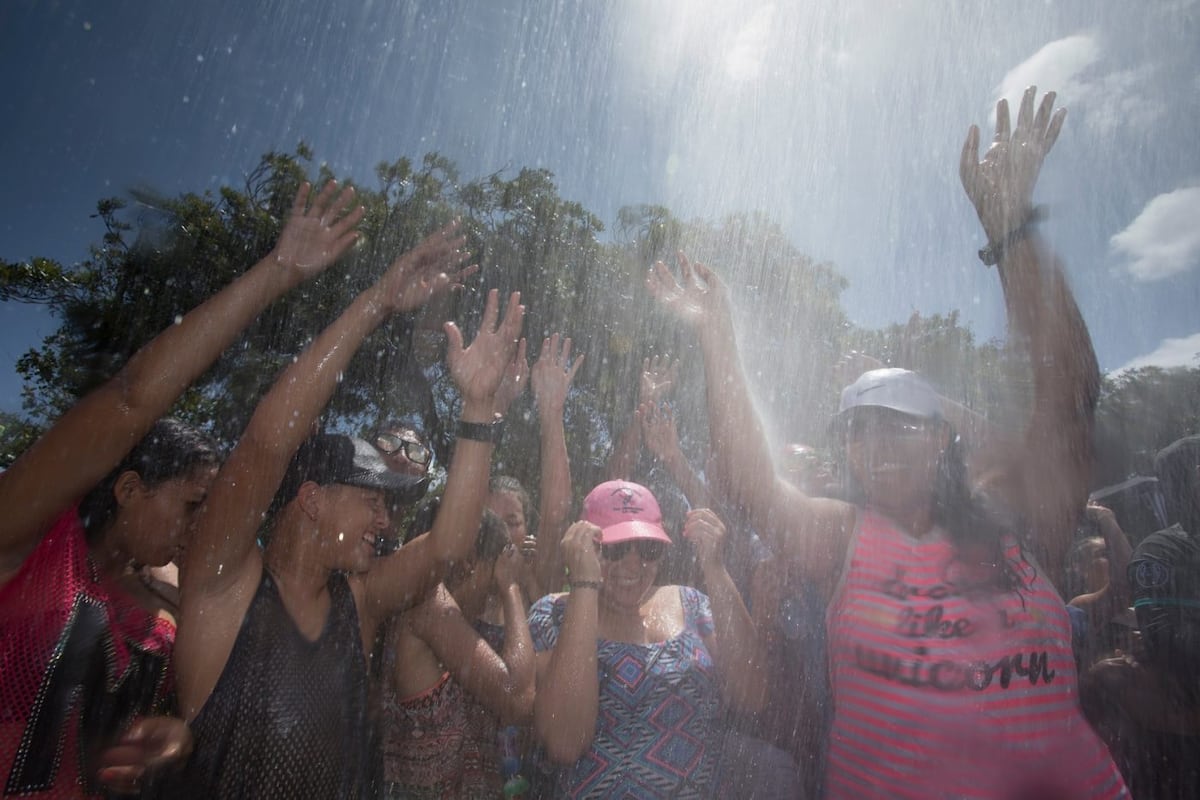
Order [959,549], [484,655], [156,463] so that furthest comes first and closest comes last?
1. [484,655]
2. [156,463]
3. [959,549]

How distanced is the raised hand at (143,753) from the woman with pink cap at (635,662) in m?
1.18

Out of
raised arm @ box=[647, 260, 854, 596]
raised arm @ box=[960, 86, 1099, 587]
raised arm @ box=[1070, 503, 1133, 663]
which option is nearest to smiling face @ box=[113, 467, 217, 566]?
raised arm @ box=[647, 260, 854, 596]

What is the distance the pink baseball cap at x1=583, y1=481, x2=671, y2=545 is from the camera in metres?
2.93

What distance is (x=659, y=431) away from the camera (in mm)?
3578

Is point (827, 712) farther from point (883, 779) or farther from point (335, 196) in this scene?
point (335, 196)

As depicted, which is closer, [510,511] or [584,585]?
[584,585]

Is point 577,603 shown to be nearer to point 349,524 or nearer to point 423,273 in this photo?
point 349,524

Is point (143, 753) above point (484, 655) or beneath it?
beneath

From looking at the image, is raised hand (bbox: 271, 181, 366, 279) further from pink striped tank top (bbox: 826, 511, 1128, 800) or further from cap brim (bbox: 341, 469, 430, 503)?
pink striped tank top (bbox: 826, 511, 1128, 800)

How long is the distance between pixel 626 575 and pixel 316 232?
1.99m

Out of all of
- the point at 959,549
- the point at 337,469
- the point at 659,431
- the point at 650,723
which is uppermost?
the point at 659,431

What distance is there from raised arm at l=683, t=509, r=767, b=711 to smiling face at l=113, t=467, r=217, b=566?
2.11 m

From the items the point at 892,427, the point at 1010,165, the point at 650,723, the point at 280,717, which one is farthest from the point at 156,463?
the point at 1010,165

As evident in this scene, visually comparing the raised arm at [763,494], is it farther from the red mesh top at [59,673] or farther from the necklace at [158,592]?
the necklace at [158,592]
